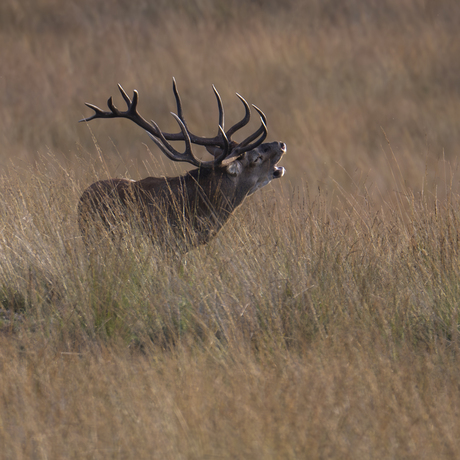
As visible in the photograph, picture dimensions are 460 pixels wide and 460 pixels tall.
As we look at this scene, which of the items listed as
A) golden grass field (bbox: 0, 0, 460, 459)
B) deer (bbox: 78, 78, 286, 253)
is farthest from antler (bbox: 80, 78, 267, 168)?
golden grass field (bbox: 0, 0, 460, 459)

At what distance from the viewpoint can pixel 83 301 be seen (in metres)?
3.59

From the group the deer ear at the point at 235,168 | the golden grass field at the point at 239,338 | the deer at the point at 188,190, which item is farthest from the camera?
the deer ear at the point at 235,168

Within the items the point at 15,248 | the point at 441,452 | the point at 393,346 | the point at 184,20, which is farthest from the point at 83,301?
the point at 184,20

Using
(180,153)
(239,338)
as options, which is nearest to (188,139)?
(180,153)

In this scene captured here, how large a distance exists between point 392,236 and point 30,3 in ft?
48.7

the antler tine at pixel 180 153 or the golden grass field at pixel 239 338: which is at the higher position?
the antler tine at pixel 180 153

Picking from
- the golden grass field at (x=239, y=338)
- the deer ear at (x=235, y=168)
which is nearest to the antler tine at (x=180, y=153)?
the deer ear at (x=235, y=168)

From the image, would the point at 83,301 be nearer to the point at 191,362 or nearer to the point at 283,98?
the point at 191,362

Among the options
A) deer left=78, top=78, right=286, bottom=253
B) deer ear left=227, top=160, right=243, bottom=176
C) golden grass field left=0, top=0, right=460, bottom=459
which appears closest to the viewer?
golden grass field left=0, top=0, right=460, bottom=459

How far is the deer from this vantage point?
16.0 ft

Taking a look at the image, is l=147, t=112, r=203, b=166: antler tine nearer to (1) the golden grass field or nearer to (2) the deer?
(2) the deer

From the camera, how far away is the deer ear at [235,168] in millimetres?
5184

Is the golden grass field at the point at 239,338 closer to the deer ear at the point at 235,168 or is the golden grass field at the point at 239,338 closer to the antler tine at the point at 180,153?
the deer ear at the point at 235,168

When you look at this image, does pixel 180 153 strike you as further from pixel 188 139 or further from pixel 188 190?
pixel 188 190
